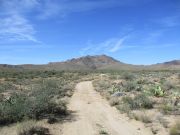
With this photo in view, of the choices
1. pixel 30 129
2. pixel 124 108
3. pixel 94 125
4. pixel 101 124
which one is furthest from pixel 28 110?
pixel 124 108

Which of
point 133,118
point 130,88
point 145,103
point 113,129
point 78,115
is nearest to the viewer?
point 113,129

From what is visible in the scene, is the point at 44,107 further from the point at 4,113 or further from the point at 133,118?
the point at 133,118

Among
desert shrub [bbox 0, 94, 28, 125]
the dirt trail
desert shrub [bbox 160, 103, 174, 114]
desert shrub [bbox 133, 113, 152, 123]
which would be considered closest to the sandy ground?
the dirt trail

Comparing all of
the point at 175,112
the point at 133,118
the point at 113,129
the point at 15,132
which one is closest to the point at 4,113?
the point at 15,132

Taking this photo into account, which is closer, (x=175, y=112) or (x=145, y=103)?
(x=175, y=112)

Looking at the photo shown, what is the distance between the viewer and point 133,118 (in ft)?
50.9

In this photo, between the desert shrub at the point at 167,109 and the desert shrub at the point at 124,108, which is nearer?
the desert shrub at the point at 167,109

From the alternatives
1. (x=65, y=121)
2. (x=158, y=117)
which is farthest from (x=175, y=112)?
(x=65, y=121)

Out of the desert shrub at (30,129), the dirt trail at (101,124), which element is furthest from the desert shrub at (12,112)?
the dirt trail at (101,124)

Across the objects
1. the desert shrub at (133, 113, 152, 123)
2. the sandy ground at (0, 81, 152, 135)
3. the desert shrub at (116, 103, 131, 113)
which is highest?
the desert shrub at (116, 103, 131, 113)

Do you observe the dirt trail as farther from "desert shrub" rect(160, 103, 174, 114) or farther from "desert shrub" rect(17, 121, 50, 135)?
"desert shrub" rect(160, 103, 174, 114)

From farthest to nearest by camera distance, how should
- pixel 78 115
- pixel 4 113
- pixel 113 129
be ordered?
pixel 78 115, pixel 4 113, pixel 113 129

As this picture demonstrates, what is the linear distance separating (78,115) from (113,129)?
3695 mm

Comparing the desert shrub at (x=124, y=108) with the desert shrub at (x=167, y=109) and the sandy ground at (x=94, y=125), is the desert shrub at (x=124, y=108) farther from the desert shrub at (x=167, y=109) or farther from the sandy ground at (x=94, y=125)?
the desert shrub at (x=167, y=109)
